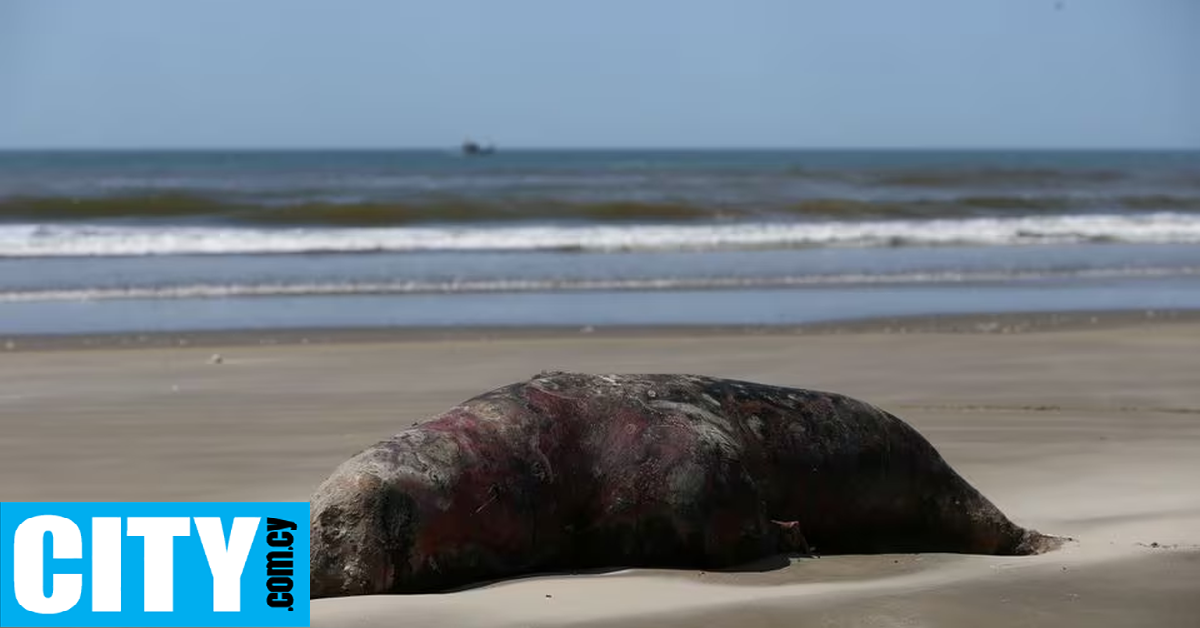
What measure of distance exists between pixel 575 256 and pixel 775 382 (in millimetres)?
13331

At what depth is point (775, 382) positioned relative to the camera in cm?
1035

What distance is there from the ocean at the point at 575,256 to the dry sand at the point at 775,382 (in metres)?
2.49

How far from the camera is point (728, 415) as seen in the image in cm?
531

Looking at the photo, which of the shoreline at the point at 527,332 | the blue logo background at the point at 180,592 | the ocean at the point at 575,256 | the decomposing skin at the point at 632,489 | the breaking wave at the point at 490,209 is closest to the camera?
the blue logo background at the point at 180,592

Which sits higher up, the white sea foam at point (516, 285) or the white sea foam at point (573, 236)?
the white sea foam at point (573, 236)

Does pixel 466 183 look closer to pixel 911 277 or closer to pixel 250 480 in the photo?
pixel 911 277

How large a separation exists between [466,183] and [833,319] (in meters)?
37.5

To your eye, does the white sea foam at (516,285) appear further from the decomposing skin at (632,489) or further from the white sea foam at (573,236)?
the decomposing skin at (632,489)

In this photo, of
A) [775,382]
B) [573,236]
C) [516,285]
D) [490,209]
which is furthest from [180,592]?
[490,209]

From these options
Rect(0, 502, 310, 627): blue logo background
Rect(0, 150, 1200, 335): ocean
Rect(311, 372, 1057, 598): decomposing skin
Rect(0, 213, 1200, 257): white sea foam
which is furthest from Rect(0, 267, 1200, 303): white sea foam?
Rect(0, 502, 310, 627): blue logo background

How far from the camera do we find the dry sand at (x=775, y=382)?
183 inches

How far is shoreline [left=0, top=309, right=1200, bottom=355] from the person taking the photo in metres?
13.0

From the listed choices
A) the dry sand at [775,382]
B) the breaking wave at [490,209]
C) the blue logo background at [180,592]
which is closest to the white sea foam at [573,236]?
the breaking wave at [490,209]

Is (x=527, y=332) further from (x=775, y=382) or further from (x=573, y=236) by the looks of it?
(x=573, y=236)
